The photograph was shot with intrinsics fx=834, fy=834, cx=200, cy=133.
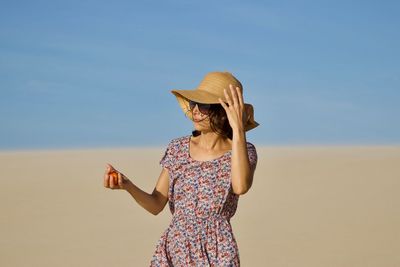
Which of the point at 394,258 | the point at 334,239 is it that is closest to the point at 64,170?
the point at 334,239

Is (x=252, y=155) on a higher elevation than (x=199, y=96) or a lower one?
lower

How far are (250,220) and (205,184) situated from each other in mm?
8950

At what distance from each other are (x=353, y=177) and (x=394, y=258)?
880 centimetres

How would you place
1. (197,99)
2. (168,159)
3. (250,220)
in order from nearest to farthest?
1. (197,99)
2. (168,159)
3. (250,220)

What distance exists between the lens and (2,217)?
12.8m

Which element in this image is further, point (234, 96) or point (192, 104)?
point (192, 104)

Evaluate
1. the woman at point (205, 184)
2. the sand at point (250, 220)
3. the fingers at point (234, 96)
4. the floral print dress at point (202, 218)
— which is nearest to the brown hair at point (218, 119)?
the woman at point (205, 184)

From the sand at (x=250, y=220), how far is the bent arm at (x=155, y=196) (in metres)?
5.49

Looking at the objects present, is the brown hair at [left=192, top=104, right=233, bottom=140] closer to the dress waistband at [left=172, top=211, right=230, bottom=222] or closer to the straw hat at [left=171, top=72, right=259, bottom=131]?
the straw hat at [left=171, top=72, right=259, bottom=131]

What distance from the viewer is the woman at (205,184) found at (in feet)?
11.6

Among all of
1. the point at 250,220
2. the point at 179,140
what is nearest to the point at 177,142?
the point at 179,140

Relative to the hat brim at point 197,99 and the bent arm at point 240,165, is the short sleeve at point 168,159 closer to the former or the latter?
the hat brim at point 197,99

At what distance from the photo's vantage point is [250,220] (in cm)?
1242

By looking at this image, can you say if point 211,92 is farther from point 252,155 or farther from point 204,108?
point 252,155
